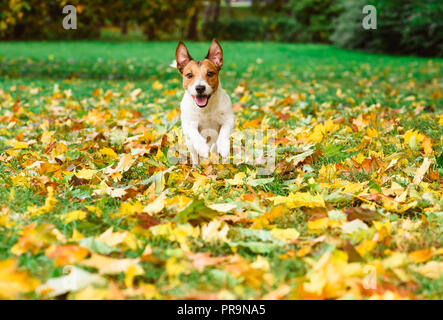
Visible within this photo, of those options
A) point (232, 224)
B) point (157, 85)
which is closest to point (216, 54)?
point (232, 224)

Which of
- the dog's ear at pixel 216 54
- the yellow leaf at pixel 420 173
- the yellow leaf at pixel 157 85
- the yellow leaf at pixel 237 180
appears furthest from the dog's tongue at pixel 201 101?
the yellow leaf at pixel 157 85

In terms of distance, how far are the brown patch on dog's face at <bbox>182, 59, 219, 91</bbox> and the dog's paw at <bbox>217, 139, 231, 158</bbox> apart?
1.53 feet

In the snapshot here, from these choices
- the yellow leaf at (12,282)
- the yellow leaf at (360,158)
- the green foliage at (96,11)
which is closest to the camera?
the yellow leaf at (12,282)

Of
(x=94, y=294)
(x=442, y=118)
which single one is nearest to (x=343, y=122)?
(x=442, y=118)

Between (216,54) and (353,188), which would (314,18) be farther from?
(353,188)

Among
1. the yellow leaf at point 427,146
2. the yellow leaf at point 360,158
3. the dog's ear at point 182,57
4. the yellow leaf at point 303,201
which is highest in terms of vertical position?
the dog's ear at point 182,57

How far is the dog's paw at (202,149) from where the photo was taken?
3.45 metres

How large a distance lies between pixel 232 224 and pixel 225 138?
5.00 feet

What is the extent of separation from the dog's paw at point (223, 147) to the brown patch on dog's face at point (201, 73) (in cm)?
47

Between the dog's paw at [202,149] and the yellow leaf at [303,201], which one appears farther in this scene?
the dog's paw at [202,149]

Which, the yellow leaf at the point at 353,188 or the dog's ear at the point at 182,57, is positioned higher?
the dog's ear at the point at 182,57

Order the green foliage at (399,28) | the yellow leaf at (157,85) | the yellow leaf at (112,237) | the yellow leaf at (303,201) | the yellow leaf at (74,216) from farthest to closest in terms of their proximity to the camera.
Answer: the green foliage at (399,28)
the yellow leaf at (157,85)
the yellow leaf at (303,201)
the yellow leaf at (74,216)
the yellow leaf at (112,237)

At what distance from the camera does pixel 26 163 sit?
3225mm

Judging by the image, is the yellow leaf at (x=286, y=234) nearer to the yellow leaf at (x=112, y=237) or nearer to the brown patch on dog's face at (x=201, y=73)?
the yellow leaf at (x=112, y=237)
